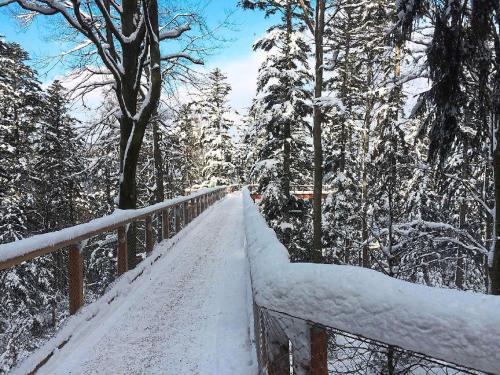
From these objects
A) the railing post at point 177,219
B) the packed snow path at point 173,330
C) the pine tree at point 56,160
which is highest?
the pine tree at point 56,160

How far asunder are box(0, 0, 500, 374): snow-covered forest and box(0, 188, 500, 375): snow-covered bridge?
2.13 ft

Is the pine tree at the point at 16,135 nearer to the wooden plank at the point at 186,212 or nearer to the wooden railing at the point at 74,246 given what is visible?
the wooden plank at the point at 186,212

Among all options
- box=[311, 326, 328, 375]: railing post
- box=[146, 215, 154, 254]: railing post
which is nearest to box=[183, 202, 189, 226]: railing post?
box=[146, 215, 154, 254]: railing post

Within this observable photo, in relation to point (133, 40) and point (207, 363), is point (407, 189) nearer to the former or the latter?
point (133, 40)

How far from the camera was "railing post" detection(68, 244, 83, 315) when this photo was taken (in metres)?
4.38

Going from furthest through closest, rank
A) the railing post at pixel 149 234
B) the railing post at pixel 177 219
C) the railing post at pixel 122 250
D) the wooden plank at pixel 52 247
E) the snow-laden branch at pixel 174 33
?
the railing post at pixel 177 219, the snow-laden branch at pixel 174 33, the railing post at pixel 149 234, the railing post at pixel 122 250, the wooden plank at pixel 52 247

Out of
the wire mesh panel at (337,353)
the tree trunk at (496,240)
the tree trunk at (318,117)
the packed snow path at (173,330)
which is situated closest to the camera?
the wire mesh panel at (337,353)

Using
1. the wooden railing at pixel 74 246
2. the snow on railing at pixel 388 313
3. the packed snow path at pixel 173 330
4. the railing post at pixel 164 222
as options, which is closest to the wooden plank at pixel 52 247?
the wooden railing at pixel 74 246

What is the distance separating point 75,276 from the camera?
4.41m

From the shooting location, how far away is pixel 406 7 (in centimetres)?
698

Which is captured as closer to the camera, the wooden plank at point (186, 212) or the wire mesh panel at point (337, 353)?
the wire mesh panel at point (337, 353)

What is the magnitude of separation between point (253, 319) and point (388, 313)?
9.97 feet

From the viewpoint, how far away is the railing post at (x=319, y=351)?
162 centimetres

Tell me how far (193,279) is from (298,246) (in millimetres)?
12302
